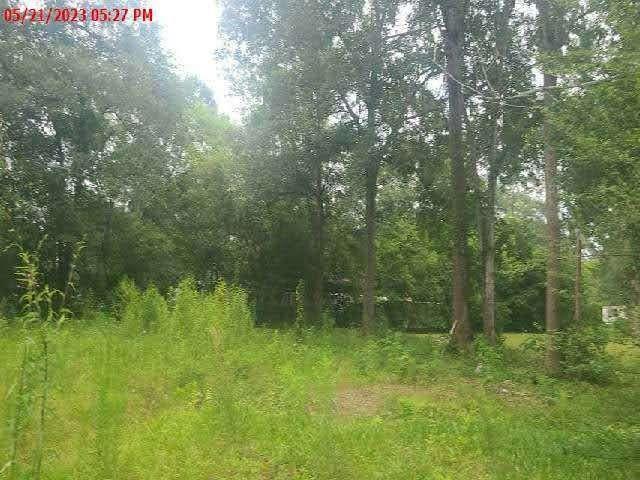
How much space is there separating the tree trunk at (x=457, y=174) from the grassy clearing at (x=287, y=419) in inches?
148

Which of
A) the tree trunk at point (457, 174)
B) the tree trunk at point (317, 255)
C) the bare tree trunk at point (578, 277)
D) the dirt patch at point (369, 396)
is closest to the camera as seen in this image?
the dirt patch at point (369, 396)

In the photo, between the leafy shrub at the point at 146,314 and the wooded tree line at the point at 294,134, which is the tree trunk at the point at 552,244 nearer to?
the wooded tree line at the point at 294,134

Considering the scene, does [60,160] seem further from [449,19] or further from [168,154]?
[449,19]

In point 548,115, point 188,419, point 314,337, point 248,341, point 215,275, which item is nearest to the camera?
point 188,419

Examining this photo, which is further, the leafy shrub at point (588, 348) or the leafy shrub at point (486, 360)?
the leafy shrub at point (486, 360)

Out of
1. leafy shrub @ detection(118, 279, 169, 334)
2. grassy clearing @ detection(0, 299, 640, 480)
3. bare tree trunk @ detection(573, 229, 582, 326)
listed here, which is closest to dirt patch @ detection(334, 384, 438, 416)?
grassy clearing @ detection(0, 299, 640, 480)

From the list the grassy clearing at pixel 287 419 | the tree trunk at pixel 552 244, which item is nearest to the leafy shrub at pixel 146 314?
the grassy clearing at pixel 287 419

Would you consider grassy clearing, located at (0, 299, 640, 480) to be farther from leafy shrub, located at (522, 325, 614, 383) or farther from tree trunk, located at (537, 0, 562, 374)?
tree trunk, located at (537, 0, 562, 374)

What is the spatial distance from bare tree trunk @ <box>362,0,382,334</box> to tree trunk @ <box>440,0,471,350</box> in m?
2.68

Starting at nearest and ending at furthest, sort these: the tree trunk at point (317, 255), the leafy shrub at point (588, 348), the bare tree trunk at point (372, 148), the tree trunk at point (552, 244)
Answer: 1. the leafy shrub at point (588, 348)
2. the tree trunk at point (552, 244)
3. the bare tree trunk at point (372, 148)
4. the tree trunk at point (317, 255)

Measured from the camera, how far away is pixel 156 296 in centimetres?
1145

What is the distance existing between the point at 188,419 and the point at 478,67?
1337 cm

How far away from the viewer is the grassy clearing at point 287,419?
445 centimetres

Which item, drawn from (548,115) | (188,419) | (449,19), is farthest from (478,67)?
(188,419)
